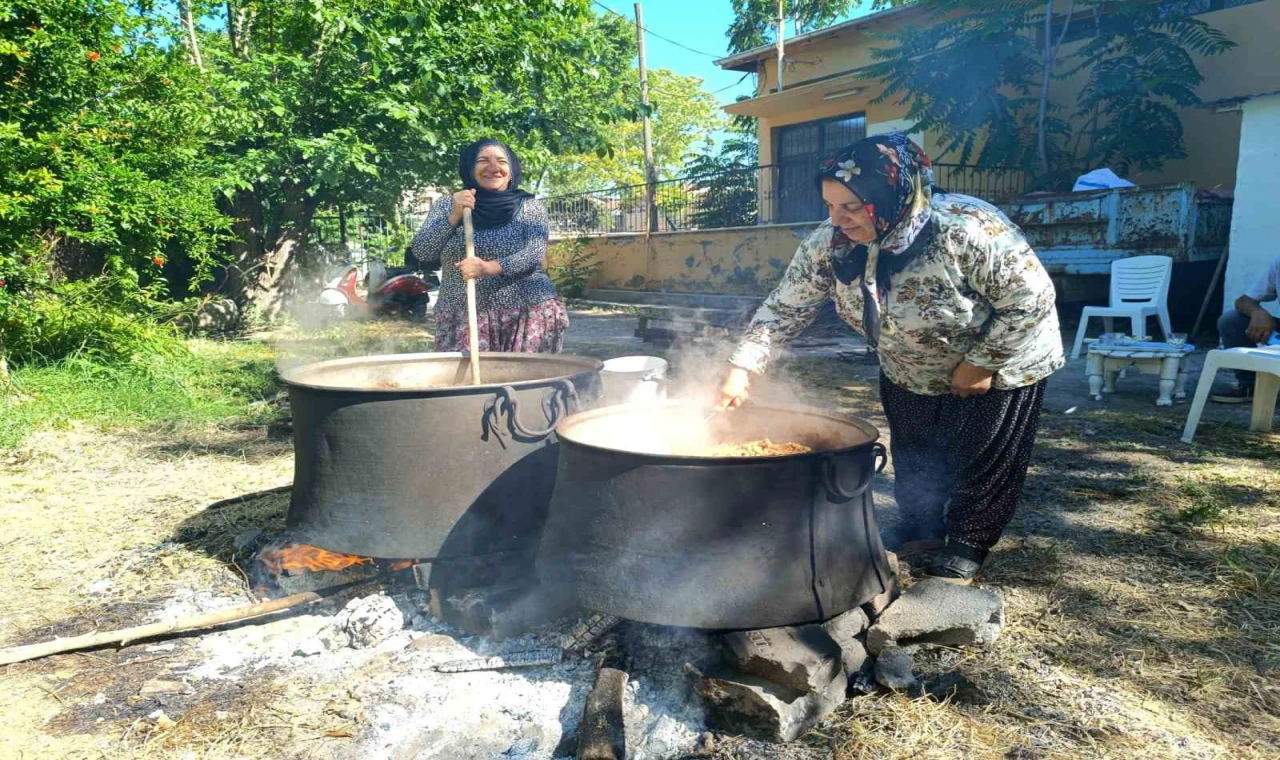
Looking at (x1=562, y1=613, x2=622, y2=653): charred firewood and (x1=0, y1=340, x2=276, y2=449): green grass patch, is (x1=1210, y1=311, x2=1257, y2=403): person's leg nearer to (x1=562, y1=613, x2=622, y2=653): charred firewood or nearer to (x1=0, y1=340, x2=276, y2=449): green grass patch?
(x1=562, y1=613, x2=622, y2=653): charred firewood

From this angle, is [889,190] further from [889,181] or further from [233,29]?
[233,29]

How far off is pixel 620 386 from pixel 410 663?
203cm

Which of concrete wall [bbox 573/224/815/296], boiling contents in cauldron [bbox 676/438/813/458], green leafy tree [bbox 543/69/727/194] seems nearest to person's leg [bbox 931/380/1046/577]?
boiling contents in cauldron [bbox 676/438/813/458]

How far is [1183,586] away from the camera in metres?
3.05

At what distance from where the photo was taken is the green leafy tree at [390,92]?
9.01 m

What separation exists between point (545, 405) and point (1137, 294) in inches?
325

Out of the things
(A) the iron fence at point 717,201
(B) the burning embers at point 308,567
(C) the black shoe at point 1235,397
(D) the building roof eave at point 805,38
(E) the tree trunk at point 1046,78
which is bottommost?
(B) the burning embers at point 308,567

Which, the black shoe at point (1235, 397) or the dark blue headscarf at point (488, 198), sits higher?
the dark blue headscarf at point (488, 198)

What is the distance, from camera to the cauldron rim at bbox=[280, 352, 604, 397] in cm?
287

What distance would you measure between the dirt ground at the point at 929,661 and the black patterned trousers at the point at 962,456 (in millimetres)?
344

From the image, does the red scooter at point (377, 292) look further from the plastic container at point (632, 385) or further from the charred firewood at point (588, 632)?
the charred firewood at point (588, 632)

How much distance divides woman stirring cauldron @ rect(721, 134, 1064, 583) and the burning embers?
1675 mm

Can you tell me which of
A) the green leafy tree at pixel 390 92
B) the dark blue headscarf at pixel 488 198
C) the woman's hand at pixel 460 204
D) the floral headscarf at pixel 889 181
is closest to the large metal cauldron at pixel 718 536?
the floral headscarf at pixel 889 181

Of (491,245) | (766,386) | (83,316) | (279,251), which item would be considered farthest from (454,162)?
(491,245)
